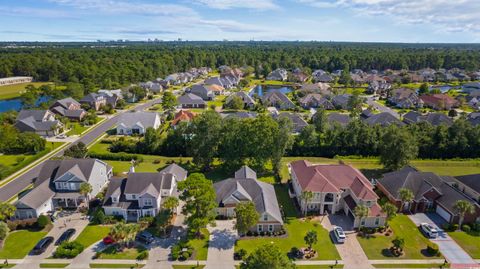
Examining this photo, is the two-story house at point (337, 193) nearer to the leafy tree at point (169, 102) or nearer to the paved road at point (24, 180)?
the paved road at point (24, 180)

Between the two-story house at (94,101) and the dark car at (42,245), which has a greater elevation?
the two-story house at (94,101)

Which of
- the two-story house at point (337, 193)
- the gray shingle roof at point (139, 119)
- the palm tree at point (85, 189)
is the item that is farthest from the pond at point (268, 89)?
the palm tree at point (85, 189)

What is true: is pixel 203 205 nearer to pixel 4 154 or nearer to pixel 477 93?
pixel 4 154

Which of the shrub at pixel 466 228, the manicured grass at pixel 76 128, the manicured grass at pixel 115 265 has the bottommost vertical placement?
the manicured grass at pixel 115 265

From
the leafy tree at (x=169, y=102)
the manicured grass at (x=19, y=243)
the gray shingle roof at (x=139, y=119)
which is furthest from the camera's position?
the leafy tree at (x=169, y=102)

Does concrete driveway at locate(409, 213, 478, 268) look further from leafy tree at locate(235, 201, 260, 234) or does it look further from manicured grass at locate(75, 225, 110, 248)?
manicured grass at locate(75, 225, 110, 248)

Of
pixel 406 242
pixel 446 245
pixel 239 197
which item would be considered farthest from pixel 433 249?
pixel 239 197

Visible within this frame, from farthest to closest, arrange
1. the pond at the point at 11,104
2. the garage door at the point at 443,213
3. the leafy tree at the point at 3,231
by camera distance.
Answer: the pond at the point at 11,104, the garage door at the point at 443,213, the leafy tree at the point at 3,231

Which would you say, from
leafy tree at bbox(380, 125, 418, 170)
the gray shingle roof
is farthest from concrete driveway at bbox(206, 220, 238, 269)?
the gray shingle roof
